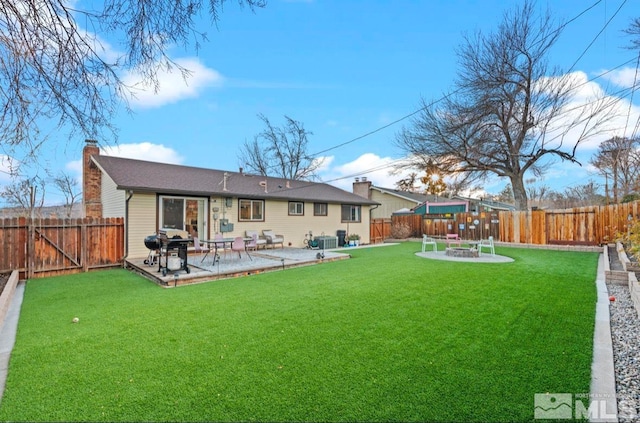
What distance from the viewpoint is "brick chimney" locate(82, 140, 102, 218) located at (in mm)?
11602

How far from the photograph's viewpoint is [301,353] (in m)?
3.25

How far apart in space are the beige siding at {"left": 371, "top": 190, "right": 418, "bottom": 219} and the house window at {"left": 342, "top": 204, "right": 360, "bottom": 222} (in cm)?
786

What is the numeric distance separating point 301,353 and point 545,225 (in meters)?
15.2

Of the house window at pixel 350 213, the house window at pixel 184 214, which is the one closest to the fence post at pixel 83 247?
Result: the house window at pixel 184 214

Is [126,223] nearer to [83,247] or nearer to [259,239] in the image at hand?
[83,247]

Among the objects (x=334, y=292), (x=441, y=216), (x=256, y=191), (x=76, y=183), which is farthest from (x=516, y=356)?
(x=76, y=183)

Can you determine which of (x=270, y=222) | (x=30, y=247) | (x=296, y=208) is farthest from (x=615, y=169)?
(x=30, y=247)

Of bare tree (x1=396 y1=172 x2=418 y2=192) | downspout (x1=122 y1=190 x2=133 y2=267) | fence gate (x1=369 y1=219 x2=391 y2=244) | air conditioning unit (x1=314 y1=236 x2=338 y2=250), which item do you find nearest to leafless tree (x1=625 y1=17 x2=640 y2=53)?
air conditioning unit (x1=314 y1=236 x2=338 y2=250)

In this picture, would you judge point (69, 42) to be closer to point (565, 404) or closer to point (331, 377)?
point (331, 377)

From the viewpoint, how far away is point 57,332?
4.01 meters

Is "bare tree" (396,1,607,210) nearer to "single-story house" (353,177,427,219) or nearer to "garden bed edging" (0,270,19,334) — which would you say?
"single-story house" (353,177,427,219)

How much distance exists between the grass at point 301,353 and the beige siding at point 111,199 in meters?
4.27

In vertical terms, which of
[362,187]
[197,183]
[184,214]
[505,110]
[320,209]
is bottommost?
[184,214]

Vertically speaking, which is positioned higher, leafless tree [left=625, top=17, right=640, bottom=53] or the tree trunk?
leafless tree [left=625, top=17, right=640, bottom=53]
